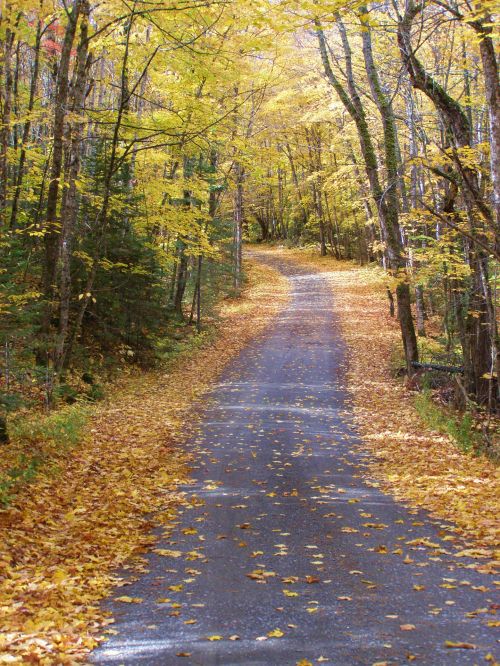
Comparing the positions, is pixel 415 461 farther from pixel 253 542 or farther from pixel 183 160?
pixel 183 160

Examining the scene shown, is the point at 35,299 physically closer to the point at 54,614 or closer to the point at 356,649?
the point at 54,614

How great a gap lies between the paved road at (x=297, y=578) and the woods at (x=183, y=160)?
136 inches

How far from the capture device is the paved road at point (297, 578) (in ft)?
13.1

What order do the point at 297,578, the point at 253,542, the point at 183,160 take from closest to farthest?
the point at 297,578, the point at 253,542, the point at 183,160

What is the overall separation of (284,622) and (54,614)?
1724mm

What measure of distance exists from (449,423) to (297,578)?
23.0 feet

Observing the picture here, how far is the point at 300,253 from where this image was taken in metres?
48.6

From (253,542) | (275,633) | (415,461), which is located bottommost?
(415,461)

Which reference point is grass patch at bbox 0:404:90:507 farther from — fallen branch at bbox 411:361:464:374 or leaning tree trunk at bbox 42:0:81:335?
fallen branch at bbox 411:361:464:374

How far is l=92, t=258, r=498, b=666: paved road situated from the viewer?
13.1 feet

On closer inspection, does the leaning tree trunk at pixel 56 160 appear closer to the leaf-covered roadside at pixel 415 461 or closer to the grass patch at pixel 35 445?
the grass patch at pixel 35 445

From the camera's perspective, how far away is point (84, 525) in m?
6.45

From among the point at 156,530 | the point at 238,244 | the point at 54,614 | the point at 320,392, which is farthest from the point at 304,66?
the point at 54,614

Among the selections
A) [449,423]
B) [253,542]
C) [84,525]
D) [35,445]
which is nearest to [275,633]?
[253,542]
